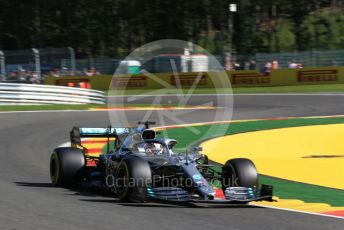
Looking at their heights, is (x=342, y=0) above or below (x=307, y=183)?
above

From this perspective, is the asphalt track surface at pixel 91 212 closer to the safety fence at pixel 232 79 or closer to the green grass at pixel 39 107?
the green grass at pixel 39 107

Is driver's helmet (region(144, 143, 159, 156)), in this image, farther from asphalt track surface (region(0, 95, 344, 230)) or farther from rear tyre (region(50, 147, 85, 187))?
rear tyre (region(50, 147, 85, 187))

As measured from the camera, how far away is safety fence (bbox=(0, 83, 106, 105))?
89.1ft

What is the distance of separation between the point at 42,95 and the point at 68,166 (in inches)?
716

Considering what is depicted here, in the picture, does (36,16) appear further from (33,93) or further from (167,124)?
(167,124)

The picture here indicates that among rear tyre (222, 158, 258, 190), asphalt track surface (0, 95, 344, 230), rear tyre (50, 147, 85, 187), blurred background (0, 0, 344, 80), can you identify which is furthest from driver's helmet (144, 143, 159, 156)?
blurred background (0, 0, 344, 80)

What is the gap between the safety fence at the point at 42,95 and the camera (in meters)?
27.2

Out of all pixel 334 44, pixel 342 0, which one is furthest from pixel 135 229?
pixel 342 0

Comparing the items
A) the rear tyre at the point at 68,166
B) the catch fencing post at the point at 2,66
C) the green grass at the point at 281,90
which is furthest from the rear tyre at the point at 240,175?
the catch fencing post at the point at 2,66

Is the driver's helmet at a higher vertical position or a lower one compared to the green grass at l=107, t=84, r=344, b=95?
lower

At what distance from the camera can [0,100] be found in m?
27.0

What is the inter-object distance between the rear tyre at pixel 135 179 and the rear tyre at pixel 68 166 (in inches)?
62.3

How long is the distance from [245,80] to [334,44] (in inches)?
923

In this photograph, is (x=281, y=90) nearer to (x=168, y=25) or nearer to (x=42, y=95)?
(x=42, y=95)
